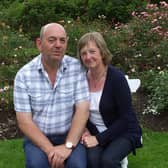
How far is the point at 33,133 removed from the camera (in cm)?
468

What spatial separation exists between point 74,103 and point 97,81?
0.92 feet

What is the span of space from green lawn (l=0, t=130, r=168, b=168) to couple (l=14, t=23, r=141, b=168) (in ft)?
2.80

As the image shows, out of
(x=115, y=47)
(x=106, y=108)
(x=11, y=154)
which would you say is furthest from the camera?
(x=115, y=47)

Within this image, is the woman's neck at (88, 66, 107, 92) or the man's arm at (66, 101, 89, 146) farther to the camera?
the woman's neck at (88, 66, 107, 92)

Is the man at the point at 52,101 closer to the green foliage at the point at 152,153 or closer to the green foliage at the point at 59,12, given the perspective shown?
the green foliage at the point at 152,153

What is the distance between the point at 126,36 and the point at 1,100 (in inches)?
111

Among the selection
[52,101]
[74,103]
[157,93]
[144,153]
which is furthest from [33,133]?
[157,93]

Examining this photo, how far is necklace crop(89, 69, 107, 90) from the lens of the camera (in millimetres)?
4863

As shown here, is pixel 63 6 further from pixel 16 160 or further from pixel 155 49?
pixel 16 160

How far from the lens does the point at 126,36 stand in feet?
30.1

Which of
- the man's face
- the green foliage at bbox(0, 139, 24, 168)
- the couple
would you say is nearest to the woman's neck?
the couple

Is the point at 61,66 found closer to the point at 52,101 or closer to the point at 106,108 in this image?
the point at 52,101

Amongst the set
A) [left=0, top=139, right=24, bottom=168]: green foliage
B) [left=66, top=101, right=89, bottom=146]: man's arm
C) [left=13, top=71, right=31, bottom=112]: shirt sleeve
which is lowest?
[left=0, top=139, right=24, bottom=168]: green foliage

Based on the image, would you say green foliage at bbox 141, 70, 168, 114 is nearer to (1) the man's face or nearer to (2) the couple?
A: (2) the couple
